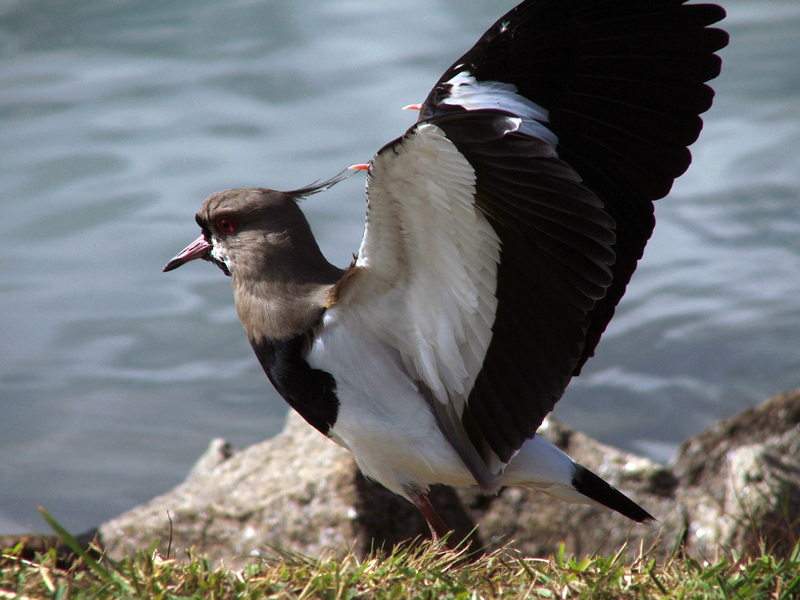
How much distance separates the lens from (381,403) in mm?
3732

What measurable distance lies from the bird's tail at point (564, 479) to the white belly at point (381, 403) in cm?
33

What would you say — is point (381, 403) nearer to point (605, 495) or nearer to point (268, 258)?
point (268, 258)

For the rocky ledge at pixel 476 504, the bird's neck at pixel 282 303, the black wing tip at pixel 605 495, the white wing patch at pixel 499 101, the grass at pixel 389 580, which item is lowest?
the rocky ledge at pixel 476 504


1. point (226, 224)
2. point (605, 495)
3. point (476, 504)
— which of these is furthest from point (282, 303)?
point (476, 504)

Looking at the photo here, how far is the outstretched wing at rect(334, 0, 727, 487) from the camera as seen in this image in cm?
289

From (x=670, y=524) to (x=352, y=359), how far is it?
10.3ft

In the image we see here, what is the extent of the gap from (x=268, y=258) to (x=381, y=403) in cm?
89

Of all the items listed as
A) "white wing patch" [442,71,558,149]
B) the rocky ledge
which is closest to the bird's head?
"white wing patch" [442,71,558,149]

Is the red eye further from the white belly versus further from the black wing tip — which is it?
the black wing tip

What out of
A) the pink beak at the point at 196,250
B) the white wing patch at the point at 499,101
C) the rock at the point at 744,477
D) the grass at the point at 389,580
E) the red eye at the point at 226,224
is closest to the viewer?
the grass at the point at 389,580

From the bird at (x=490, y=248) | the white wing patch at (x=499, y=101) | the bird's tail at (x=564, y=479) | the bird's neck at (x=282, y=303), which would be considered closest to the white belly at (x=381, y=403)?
Answer: the bird at (x=490, y=248)

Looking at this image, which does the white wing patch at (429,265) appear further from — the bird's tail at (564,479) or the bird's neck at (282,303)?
the bird's tail at (564,479)

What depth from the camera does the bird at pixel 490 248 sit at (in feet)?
9.61

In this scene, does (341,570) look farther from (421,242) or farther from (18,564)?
(421,242)
